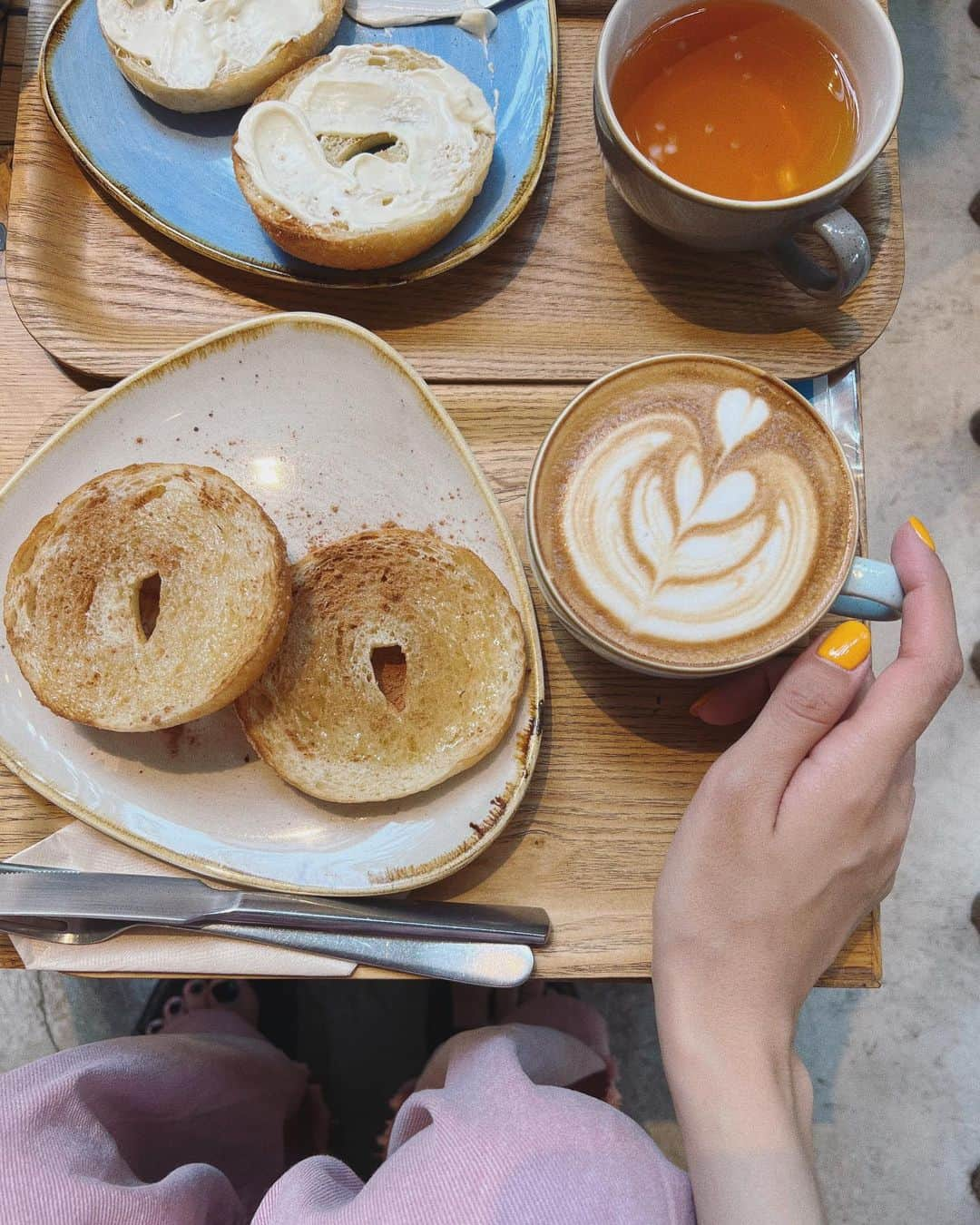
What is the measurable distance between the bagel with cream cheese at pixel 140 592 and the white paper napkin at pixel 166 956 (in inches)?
7.0

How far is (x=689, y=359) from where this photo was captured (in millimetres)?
924

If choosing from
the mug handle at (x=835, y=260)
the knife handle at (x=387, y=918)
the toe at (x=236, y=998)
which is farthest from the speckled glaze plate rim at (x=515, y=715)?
the toe at (x=236, y=998)

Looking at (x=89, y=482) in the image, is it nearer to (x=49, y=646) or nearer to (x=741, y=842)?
(x=49, y=646)

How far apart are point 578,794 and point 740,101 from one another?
30.0 inches

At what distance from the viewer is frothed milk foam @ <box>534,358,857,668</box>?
89 centimetres

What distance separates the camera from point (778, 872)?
0.90 metres

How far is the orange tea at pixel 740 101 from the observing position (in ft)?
3.36

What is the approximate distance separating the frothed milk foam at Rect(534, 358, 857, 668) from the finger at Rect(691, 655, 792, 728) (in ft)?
0.43

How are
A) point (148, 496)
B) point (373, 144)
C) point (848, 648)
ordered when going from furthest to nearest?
1. point (373, 144)
2. point (148, 496)
3. point (848, 648)

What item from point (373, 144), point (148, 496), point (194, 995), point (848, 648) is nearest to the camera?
point (848, 648)

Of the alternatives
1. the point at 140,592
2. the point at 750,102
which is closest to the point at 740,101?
the point at 750,102

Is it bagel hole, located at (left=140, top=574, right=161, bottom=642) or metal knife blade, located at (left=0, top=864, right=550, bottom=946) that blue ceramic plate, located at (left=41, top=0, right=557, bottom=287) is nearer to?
bagel hole, located at (left=140, top=574, right=161, bottom=642)

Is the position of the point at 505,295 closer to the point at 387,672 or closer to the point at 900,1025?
the point at 387,672

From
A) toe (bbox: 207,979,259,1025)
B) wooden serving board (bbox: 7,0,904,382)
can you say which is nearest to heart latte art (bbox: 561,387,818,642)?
wooden serving board (bbox: 7,0,904,382)
